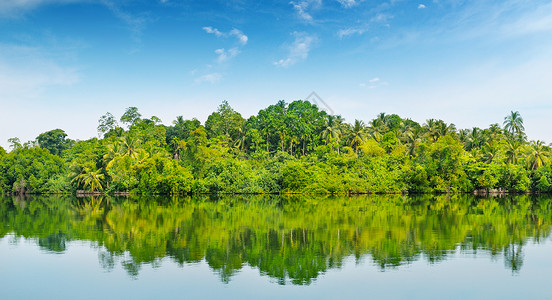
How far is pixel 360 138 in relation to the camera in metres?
63.2

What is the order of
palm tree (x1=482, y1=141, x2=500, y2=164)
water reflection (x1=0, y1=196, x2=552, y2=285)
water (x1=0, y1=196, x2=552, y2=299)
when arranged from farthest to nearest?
palm tree (x1=482, y1=141, x2=500, y2=164) < water reflection (x1=0, y1=196, x2=552, y2=285) < water (x1=0, y1=196, x2=552, y2=299)

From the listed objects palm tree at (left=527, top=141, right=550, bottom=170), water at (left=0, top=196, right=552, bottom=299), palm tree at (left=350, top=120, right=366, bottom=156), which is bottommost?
water at (left=0, top=196, right=552, bottom=299)

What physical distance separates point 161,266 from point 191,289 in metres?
2.12

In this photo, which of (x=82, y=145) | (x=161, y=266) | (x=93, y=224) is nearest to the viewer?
(x=161, y=266)

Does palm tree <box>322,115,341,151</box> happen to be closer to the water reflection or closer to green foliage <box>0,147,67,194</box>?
green foliage <box>0,147,67,194</box>

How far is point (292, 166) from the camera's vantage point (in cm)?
4991

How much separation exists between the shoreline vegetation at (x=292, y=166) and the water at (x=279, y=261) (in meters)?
31.5

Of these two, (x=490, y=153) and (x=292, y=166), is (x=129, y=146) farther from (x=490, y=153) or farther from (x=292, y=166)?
(x=490, y=153)

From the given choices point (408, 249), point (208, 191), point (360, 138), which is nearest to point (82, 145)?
point (208, 191)

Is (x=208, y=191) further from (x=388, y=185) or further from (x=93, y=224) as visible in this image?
(x=93, y=224)

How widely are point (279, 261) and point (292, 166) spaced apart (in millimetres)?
38615

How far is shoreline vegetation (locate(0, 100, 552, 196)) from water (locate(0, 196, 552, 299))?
103ft

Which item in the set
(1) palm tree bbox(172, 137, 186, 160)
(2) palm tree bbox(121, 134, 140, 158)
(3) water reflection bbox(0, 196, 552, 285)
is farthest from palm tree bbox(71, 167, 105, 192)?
(3) water reflection bbox(0, 196, 552, 285)

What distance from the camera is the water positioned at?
9.01 m
